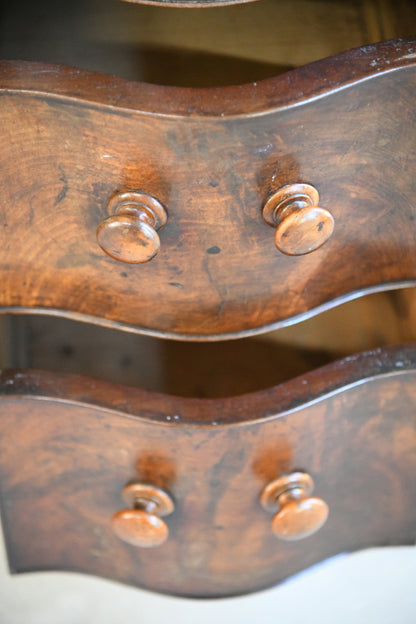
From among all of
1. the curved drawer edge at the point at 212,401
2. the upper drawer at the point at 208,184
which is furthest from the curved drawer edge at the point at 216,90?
the curved drawer edge at the point at 212,401

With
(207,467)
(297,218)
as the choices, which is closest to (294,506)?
(207,467)

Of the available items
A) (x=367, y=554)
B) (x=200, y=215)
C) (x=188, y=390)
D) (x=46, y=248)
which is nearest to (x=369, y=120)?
(x=200, y=215)

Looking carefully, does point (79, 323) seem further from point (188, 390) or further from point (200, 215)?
point (200, 215)

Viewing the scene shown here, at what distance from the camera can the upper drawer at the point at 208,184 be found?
0.32 meters

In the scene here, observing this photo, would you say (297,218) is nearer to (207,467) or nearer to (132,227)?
(132,227)

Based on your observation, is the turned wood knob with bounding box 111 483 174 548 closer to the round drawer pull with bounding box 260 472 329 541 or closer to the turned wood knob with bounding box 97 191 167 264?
the round drawer pull with bounding box 260 472 329 541

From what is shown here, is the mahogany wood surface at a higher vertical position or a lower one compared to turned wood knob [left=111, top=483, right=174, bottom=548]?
higher

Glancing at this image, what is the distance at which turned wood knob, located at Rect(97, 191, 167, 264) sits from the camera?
1.12ft

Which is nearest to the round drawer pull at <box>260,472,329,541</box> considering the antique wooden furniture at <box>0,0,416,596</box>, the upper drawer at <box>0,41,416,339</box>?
the antique wooden furniture at <box>0,0,416,596</box>

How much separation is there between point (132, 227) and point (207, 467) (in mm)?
190

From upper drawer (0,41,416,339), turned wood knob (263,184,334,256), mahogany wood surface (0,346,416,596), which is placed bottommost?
mahogany wood surface (0,346,416,596)

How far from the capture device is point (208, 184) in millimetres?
356

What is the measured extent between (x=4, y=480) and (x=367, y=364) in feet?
0.92

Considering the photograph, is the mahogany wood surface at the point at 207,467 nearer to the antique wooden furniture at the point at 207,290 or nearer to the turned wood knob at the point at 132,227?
the antique wooden furniture at the point at 207,290
